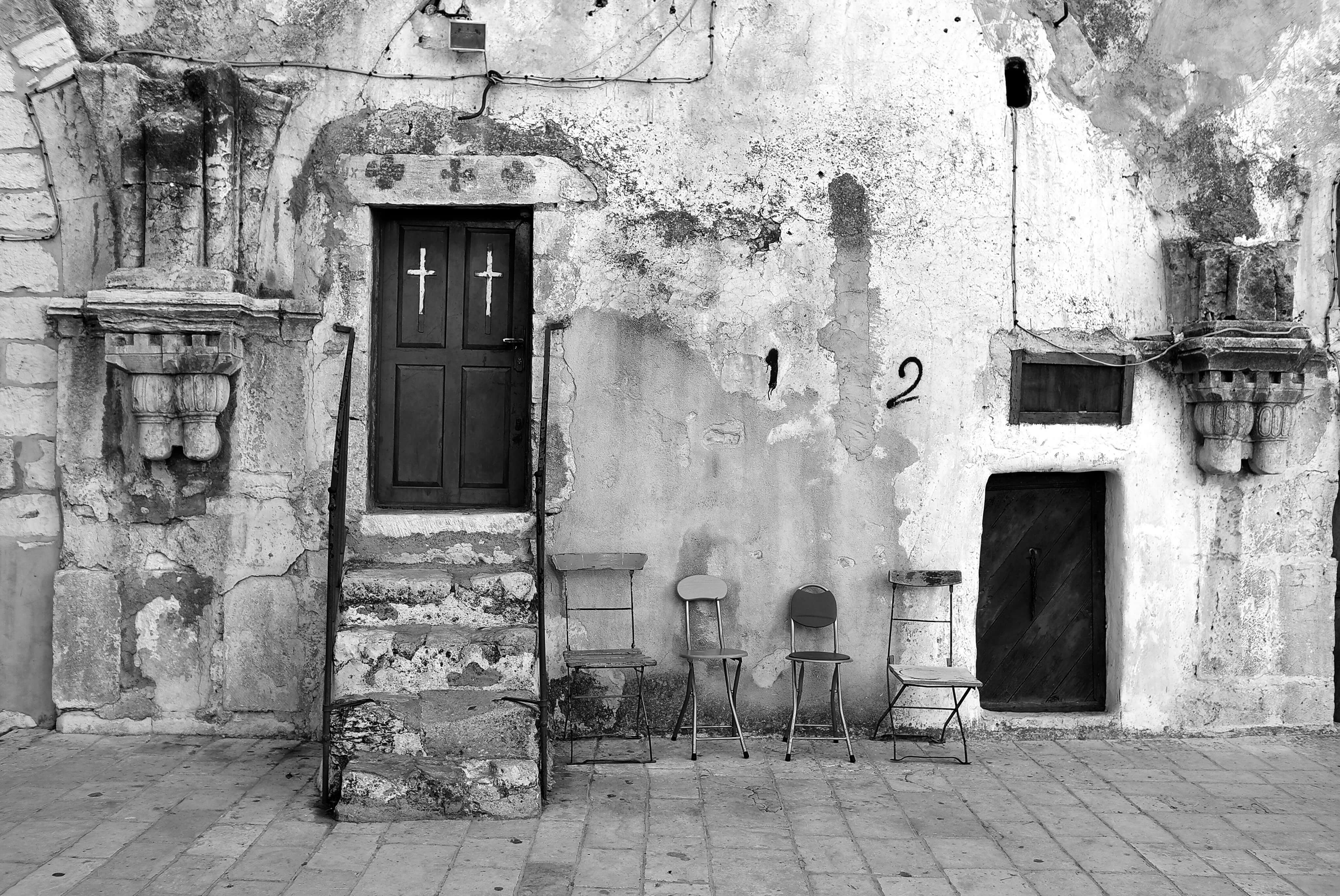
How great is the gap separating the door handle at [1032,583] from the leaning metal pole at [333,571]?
3579 millimetres

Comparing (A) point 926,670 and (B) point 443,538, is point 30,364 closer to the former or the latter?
(B) point 443,538

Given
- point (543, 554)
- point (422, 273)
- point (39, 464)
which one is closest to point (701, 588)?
point (543, 554)

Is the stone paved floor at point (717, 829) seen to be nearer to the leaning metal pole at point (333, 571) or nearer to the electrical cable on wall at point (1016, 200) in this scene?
the leaning metal pole at point (333, 571)

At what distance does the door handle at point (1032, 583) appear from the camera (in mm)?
5859

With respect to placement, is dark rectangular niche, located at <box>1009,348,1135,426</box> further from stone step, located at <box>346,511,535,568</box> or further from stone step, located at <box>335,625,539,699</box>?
stone step, located at <box>335,625,539,699</box>

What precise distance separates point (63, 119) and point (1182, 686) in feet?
21.2

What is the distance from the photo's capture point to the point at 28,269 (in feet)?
17.9

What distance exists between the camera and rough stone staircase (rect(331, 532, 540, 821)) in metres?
4.40

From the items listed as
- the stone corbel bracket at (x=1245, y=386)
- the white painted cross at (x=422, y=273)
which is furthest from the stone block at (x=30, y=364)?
the stone corbel bracket at (x=1245, y=386)

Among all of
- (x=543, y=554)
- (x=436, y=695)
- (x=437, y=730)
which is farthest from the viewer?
(x=543, y=554)

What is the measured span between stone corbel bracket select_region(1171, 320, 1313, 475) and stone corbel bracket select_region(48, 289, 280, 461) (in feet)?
15.6

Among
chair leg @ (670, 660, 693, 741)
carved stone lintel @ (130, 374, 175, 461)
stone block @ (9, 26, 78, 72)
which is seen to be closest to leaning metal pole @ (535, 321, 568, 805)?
chair leg @ (670, 660, 693, 741)

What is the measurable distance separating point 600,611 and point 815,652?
1.11 meters

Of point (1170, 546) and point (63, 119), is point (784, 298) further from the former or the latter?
point (63, 119)
